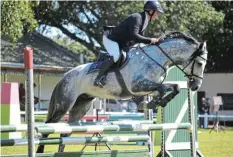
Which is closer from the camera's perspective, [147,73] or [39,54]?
[147,73]

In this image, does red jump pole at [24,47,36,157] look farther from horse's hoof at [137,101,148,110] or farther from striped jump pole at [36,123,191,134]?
horse's hoof at [137,101,148,110]

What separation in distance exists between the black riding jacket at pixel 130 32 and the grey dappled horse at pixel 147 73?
0.54 ft

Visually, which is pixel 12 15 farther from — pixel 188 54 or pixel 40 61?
pixel 188 54

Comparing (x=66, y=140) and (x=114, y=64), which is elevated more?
(x=114, y=64)

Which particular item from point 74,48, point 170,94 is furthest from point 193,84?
point 74,48

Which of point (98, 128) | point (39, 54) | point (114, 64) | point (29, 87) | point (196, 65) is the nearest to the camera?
point (29, 87)

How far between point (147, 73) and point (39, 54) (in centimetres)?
2083

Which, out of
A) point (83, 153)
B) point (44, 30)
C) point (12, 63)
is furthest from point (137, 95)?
point (44, 30)

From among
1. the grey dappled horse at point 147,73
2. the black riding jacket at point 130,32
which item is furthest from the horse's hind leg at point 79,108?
the black riding jacket at point 130,32

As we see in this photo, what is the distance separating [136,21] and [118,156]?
178 cm

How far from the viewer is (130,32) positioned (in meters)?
7.05

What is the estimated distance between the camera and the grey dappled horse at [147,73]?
698cm

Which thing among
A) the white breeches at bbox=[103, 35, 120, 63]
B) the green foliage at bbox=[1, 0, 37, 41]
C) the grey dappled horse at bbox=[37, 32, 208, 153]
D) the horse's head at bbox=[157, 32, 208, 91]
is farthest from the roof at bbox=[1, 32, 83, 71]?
the horse's head at bbox=[157, 32, 208, 91]

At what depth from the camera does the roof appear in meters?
25.0
